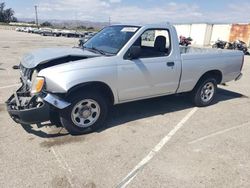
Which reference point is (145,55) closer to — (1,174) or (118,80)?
(118,80)

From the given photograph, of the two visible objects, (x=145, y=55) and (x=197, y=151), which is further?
(x=145, y=55)

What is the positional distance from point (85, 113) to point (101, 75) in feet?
2.41

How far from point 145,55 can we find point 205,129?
1.84m

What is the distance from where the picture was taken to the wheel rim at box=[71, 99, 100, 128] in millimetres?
4230

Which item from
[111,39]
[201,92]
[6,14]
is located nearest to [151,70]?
[111,39]

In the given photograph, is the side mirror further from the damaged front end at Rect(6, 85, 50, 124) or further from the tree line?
the tree line

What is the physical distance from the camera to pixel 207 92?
616 cm

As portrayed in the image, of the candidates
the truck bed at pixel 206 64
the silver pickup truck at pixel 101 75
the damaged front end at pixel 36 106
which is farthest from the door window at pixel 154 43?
the damaged front end at pixel 36 106

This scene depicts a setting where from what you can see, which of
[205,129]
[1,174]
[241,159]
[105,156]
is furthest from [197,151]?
[1,174]

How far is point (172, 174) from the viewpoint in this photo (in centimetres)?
333

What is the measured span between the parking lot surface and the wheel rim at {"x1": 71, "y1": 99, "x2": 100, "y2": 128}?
249 millimetres

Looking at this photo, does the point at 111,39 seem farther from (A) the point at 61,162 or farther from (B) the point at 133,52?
(A) the point at 61,162

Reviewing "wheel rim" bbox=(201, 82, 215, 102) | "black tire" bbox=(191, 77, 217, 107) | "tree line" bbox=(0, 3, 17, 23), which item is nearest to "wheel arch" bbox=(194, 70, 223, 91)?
"black tire" bbox=(191, 77, 217, 107)

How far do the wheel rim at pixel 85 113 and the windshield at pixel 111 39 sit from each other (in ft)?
3.31
